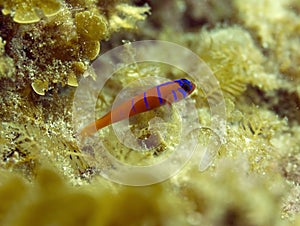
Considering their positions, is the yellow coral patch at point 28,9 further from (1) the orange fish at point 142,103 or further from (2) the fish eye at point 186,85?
(2) the fish eye at point 186,85

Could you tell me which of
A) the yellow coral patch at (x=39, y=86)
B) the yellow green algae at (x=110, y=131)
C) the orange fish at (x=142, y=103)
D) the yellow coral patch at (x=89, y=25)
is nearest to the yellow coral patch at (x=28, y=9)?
the yellow green algae at (x=110, y=131)

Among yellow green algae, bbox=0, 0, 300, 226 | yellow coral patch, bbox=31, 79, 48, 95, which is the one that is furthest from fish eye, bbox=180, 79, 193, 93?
yellow coral patch, bbox=31, 79, 48, 95

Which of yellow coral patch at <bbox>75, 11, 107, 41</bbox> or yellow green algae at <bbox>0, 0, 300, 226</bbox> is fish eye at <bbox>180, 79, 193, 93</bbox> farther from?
yellow coral patch at <bbox>75, 11, 107, 41</bbox>

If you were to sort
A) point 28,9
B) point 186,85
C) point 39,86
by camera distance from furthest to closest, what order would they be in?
point 186,85
point 39,86
point 28,9

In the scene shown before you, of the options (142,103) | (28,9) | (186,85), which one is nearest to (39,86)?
(28,9)

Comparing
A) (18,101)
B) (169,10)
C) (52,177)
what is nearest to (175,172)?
(52,177)

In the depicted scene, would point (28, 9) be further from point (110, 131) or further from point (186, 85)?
point (186, 85)

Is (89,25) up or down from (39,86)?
up

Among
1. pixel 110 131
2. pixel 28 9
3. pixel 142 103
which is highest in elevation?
pixel 28 9
